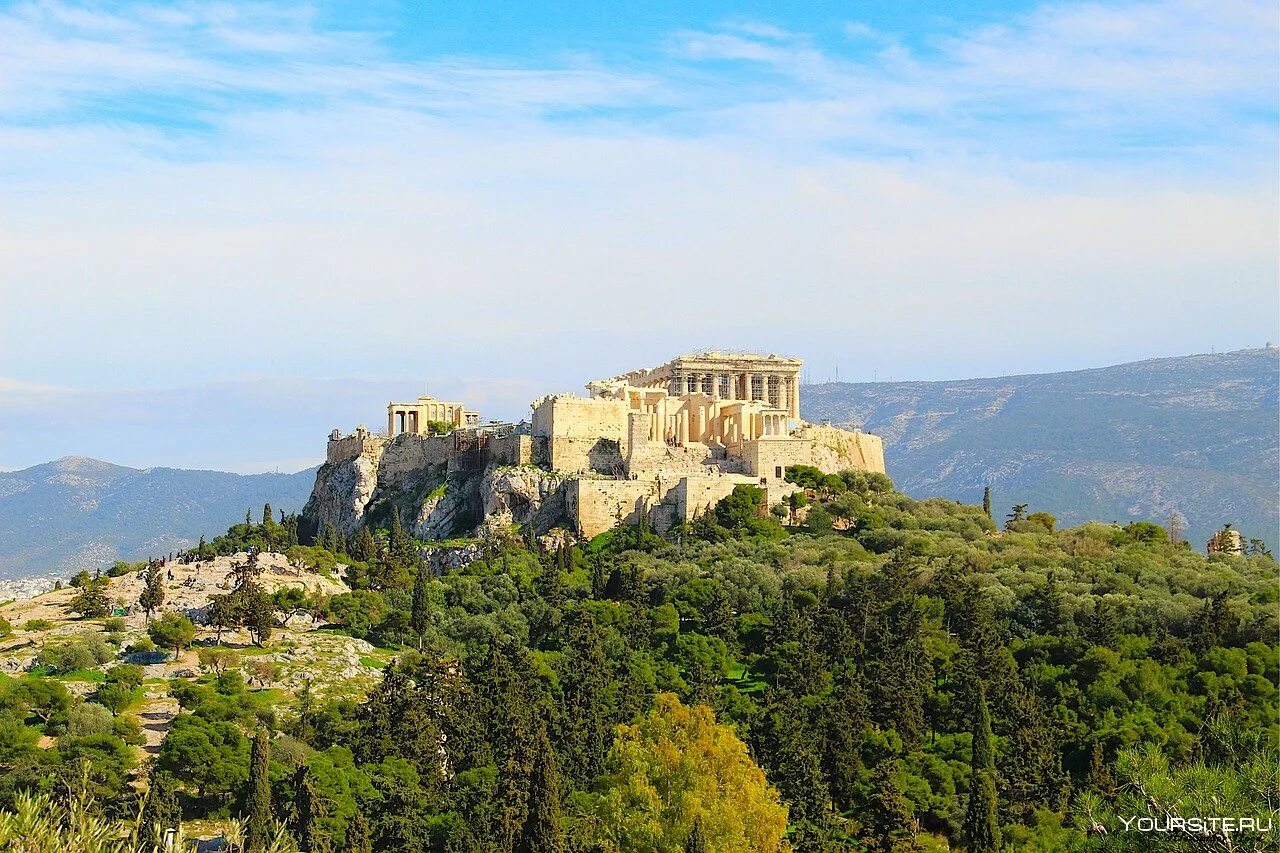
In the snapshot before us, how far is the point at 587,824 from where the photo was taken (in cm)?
5200

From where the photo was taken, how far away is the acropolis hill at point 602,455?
9669 centimetres

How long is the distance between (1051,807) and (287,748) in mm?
25854

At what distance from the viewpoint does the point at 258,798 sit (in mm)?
53188

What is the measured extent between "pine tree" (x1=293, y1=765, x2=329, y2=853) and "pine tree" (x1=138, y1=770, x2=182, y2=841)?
139 inches

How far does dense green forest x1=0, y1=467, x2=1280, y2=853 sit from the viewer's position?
4634cm

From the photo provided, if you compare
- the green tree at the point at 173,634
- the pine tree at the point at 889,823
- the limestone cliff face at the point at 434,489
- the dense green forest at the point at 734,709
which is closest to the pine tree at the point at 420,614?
the dense green forest at the point at 734,709

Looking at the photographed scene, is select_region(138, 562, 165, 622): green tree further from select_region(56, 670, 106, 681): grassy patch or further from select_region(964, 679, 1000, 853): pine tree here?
select_region(964, 679, 1000, 853): pine tree

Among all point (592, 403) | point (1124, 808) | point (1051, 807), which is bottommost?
point (1051, 807)

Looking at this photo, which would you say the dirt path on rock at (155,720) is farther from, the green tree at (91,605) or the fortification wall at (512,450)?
the fortification wall at (512,450)

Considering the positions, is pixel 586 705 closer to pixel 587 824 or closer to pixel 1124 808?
pixel 587 824

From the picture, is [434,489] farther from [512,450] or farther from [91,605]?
[91,605]

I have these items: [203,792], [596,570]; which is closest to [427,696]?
[203,792]

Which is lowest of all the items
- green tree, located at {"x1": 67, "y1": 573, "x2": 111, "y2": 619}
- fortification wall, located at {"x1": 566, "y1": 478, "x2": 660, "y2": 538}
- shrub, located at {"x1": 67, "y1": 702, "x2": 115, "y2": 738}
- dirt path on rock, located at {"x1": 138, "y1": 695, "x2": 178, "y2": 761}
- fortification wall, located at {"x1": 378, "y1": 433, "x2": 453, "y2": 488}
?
dirt path on rock, located at {"x1": 138, "y1": 695, "x2": 178, "y2": 761}

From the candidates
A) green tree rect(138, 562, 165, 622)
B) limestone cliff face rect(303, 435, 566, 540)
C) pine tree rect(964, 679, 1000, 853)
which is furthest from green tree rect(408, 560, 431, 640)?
A: pine tree rect(964, 679, 1000, 853)
